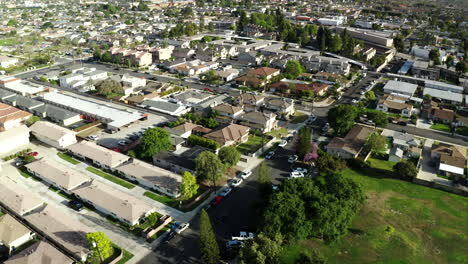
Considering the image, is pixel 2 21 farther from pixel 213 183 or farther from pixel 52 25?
pixel 213 183

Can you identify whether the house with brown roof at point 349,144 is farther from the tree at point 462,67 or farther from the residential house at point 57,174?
the tree at point 462,67

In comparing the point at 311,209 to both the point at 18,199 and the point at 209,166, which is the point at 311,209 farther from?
the point at 18,199

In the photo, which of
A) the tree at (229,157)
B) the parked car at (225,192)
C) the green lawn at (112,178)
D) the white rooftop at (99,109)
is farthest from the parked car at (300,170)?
the white rooftop at (99,109)

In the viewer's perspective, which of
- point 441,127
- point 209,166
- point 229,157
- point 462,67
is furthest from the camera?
point 462,67

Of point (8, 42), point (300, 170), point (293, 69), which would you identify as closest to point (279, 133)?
point (300, 170)

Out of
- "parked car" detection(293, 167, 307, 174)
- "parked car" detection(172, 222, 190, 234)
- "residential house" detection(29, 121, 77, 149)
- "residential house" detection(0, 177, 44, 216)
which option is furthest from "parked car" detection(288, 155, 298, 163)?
"residential house" detection(29, 121, 77, 149)
